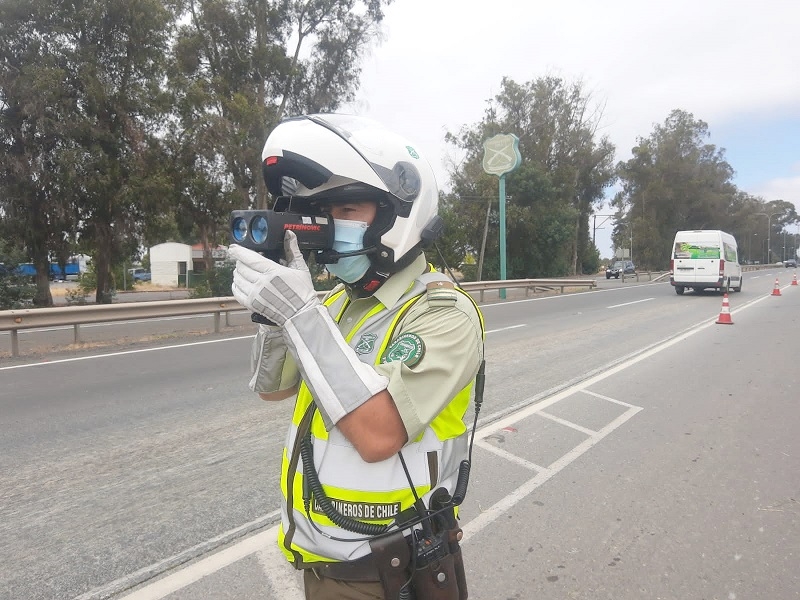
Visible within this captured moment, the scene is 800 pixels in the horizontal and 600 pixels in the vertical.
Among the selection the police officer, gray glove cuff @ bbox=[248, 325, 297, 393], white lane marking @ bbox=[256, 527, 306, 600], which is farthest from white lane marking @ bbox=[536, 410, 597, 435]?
gray glove cuff @ bbox=[248, 325, 297, 393]

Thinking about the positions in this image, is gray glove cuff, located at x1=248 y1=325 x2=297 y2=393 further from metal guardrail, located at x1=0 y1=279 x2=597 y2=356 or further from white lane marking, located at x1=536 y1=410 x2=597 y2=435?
metal guardrail, located at x1=0 y1=279 x2=597 y2=356

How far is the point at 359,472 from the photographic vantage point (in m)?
1.42

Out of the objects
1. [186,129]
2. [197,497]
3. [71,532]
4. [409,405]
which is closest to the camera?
[409,405]

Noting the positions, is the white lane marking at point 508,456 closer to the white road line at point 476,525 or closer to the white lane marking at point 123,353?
the white road line at point 476,525

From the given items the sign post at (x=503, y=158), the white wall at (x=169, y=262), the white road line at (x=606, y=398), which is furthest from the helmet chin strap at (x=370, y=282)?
the white wall at (x=169, y=262)

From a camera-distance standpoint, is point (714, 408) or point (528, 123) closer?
point (714, 408)

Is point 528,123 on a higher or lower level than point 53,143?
higher

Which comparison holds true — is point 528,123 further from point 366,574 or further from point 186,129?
point 366,574

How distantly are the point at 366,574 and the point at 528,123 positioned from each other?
42.6 metres

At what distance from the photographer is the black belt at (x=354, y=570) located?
145 centimetres

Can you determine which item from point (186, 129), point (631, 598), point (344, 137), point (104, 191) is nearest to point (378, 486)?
point (344, 137)

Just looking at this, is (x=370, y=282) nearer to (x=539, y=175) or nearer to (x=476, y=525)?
(x=476, y=525)

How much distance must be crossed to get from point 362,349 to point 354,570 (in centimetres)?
56

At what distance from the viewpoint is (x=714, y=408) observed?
591 centimetres
